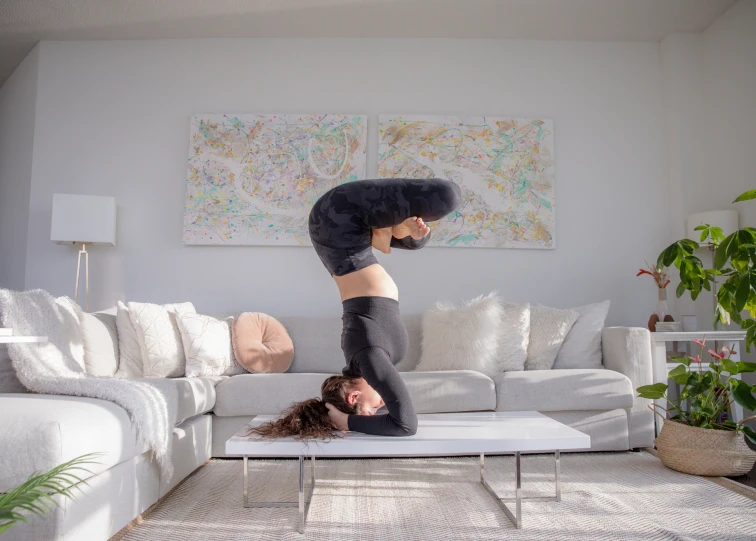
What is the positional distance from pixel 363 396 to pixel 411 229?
67cm

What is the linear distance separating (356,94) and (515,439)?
3160 millimetres

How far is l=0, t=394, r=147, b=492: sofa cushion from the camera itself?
5.13 feet

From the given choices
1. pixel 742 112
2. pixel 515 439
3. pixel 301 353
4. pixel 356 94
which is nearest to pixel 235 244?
pixel 301 353

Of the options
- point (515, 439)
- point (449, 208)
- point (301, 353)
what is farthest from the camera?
point (301, 353)

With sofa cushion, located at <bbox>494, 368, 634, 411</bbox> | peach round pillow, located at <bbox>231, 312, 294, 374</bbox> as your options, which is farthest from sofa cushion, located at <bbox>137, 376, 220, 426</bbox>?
sofa cushion, located at <bbox>494, 368, 634, 411</bbox>

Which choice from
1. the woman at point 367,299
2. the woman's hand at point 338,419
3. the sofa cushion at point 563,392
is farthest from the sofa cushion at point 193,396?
the sofa cushion at point 563,392

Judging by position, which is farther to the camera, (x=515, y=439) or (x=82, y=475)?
(x=515, y=439)

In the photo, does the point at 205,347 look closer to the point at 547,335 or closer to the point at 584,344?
the point at 547,335

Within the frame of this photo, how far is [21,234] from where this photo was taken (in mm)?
4402

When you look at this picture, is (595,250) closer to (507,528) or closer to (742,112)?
(742,112)

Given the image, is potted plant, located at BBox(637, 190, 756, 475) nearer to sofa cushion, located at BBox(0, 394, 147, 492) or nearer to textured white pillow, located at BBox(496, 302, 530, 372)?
textured white pillow, located at BBox(496, 302, 530, 372)

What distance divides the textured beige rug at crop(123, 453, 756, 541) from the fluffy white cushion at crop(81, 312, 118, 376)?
30.0 inches

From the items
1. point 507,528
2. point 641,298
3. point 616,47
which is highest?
point 616,47

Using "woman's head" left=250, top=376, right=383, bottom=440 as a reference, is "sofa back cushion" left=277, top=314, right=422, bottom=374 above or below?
above
